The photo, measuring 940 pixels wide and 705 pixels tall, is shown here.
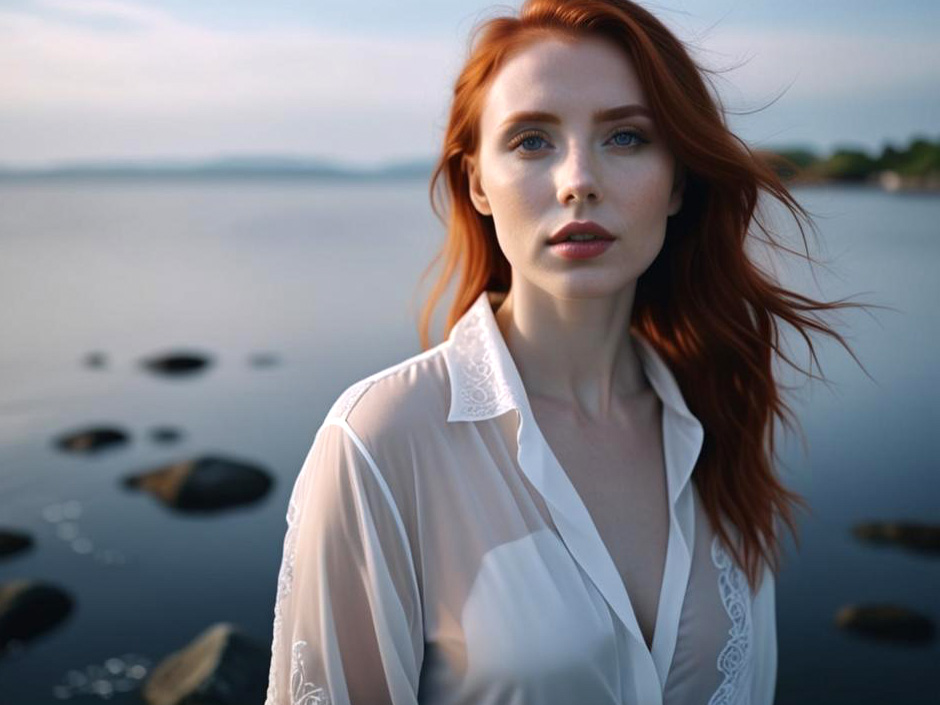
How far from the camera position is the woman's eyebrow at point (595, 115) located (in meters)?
1.72

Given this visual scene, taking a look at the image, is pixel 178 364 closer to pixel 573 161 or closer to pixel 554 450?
pixel 554 450

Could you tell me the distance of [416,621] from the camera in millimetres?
1637

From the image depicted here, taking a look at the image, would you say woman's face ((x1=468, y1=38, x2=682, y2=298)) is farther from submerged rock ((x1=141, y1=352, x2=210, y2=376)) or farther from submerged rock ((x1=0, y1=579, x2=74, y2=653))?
submerged rock ((x1=141, y1=352, x2=210, y2=376))

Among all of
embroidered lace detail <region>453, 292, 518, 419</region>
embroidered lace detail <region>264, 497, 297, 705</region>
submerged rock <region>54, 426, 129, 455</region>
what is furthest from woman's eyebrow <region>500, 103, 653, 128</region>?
submerged rock <region>54, 426, 129, 455</region>

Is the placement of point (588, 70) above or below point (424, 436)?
above

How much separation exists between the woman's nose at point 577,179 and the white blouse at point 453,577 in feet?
1.24

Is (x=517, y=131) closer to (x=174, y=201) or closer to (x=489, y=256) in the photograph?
(x=489, y=256)

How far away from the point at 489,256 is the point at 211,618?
5359mm

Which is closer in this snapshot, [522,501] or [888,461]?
[522,501]

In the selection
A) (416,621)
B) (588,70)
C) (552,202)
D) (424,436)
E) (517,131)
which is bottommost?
(416,621)

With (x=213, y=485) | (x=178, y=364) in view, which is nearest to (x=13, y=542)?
(x=213, y=485)

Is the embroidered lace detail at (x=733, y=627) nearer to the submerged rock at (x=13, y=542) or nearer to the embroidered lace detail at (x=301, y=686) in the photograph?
the embroidered lace detail at (x=301, y=686)

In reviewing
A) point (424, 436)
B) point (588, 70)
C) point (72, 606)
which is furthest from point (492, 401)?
point (72, 606)

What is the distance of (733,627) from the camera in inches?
73.8
